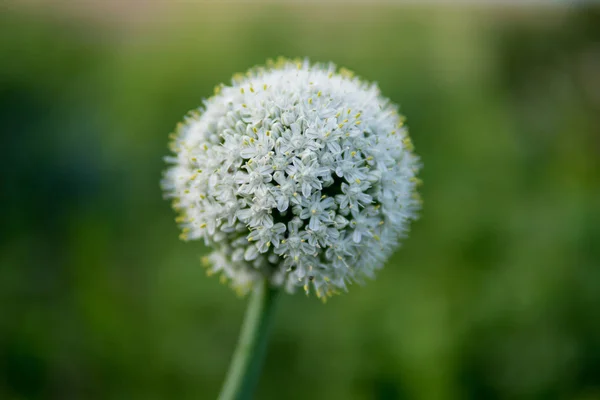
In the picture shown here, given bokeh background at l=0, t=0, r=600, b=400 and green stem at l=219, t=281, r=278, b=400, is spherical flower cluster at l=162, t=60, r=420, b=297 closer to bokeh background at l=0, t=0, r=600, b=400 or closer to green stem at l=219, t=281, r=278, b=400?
green stem at l=219, t=281, r=278, b=400

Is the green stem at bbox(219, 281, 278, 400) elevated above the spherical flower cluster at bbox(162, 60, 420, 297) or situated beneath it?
situated beneath

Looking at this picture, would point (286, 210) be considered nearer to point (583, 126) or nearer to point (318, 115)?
point (318, 115)

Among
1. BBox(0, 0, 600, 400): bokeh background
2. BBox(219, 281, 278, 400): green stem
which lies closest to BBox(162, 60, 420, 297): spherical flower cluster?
BBox(219, 281, 278, 400): green stem

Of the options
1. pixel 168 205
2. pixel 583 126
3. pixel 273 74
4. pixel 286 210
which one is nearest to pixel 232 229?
pixel 286 210

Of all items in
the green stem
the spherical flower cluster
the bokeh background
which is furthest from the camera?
the bokeh background

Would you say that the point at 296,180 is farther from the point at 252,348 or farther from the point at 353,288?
the point at 353,288

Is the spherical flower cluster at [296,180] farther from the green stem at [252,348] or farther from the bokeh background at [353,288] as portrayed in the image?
the bokeh background at [353,288]

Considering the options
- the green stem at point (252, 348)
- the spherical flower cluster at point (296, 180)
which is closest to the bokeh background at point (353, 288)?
the green stem at point (252, 348)
